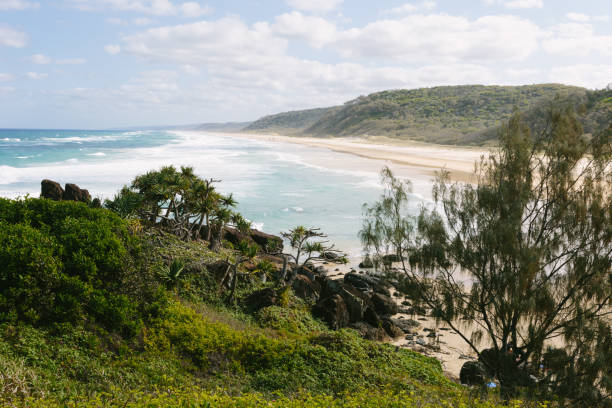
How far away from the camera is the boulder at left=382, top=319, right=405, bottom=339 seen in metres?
15.3

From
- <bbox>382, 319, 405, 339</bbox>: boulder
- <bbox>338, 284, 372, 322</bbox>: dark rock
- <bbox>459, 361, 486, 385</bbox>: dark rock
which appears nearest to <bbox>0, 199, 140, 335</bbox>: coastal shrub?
<bbox>338, 284, 372, 322</bbox>: dark rock

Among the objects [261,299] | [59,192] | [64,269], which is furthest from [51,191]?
[64,269]

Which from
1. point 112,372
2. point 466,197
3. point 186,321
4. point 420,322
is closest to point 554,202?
point 466,197

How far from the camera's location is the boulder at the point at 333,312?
1506cm

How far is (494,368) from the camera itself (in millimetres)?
11195

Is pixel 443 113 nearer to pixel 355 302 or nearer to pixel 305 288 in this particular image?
pixel 305 288

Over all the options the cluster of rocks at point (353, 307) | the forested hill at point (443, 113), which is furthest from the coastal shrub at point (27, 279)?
the forested hill at point (443, 113)

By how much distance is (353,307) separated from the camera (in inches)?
625

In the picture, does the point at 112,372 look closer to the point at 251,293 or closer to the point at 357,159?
the point at 251,293

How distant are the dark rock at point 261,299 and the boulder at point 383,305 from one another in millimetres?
4666

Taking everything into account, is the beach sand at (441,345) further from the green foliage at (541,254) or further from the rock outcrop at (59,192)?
the rock outcrop at (59,192)

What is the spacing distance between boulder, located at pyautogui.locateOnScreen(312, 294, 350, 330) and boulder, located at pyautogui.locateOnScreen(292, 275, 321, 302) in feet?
4.42

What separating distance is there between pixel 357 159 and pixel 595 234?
5880 centimetres

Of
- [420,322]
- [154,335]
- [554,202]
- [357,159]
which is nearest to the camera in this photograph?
[154,335]
